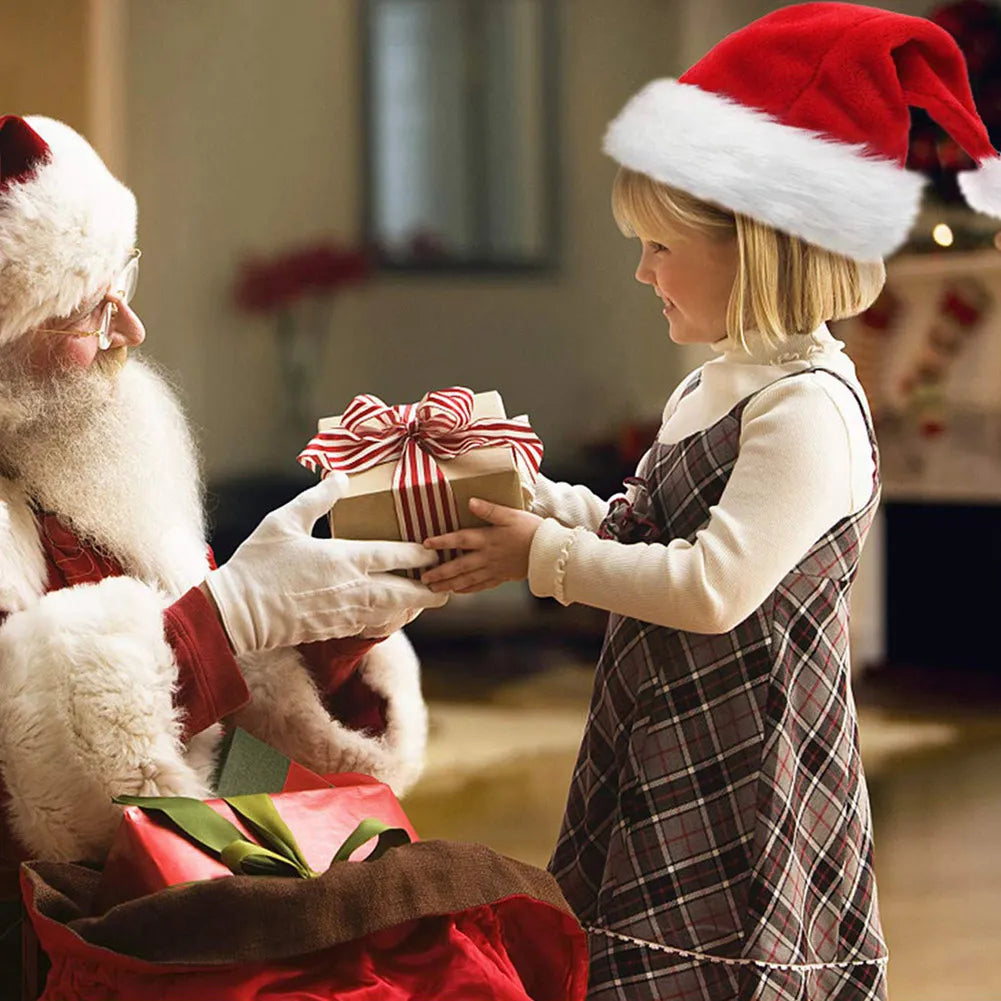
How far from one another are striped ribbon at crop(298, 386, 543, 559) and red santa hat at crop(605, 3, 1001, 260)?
0.97 ft

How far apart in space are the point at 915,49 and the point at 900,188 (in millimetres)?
142

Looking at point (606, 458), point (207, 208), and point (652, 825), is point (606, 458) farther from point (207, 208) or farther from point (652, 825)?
point (652, 825)

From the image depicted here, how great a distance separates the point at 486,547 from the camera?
131cm

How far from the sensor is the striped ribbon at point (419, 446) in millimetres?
1311

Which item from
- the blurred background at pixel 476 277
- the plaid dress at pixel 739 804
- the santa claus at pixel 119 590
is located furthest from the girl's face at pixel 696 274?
the blurred background at pixel 476 277

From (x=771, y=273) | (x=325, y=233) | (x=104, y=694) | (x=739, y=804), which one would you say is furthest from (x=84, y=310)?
(x=325, y=233)

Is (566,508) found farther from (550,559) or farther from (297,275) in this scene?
(297,275)

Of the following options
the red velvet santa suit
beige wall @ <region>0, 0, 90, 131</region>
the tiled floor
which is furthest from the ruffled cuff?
beige wall @ <region>0, 0, 90, 131</region>

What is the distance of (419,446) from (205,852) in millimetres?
407

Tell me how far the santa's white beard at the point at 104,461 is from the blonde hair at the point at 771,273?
57 cm

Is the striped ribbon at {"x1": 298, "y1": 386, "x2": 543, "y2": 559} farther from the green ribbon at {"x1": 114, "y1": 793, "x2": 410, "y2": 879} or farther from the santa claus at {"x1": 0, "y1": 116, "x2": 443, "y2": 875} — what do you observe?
the green ribbon at {"x1": 114, "y1": 793, "x2": 410, "y2": 879}

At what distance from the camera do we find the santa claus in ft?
3.99

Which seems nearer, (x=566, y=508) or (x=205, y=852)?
(x=205, y=852)

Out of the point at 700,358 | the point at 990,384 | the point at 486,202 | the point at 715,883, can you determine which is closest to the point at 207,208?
the point at 486,202
